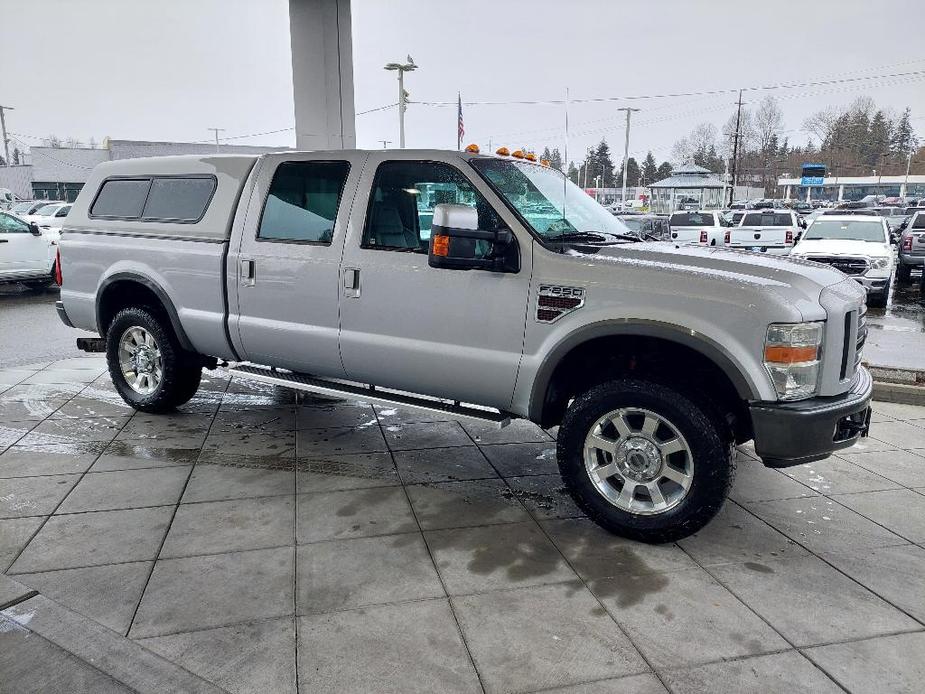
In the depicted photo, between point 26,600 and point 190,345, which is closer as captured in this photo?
point 26,600

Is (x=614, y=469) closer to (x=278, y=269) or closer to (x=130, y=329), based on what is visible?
(x=278, y=269)

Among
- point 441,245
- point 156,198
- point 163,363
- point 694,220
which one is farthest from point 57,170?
point 441,245

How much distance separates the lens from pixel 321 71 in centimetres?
865

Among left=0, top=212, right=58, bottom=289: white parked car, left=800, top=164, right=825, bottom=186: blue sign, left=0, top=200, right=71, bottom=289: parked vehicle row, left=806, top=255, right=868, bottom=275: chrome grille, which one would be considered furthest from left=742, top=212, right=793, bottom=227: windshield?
left=800, top=164, right=825, bottom=186: blue sign

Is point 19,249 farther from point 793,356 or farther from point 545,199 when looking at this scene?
point 793,356

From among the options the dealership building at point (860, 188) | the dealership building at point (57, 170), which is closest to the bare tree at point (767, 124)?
the dealership building at point (860, 188)

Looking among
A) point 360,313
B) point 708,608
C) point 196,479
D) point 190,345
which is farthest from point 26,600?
point 708,608

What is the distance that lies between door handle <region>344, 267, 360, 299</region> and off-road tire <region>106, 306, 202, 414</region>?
2006 millimetres

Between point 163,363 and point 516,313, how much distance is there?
326 centimetres

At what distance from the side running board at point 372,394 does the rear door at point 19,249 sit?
10.1 meters

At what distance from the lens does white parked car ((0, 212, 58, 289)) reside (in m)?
12.8

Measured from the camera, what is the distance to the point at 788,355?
10.7 ft

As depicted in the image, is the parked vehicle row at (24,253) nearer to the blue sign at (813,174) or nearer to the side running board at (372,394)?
the side running board at (372,394)

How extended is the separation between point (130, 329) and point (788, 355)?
4.98m
